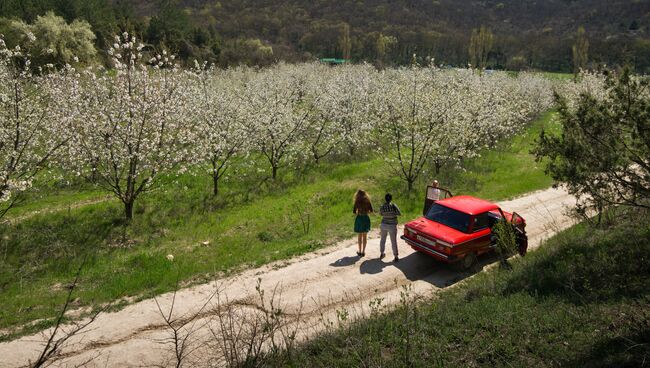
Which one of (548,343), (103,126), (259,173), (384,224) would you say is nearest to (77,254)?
(103,126)

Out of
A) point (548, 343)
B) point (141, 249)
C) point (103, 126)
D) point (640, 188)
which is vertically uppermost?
point (103, 126)

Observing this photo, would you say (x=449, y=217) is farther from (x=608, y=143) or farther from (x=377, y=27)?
(x=377, y=27)

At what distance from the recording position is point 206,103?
2133 centimetres

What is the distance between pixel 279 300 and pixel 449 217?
6.11m

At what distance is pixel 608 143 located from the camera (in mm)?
8672

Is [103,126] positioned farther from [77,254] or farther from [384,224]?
[384,224]

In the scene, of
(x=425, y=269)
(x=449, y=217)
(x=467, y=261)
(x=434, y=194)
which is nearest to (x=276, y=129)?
(x=434, y=194)

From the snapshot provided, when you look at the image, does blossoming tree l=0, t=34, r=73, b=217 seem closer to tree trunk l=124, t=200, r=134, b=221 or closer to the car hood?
tree trunk l=124, t=200, r=134, b=221

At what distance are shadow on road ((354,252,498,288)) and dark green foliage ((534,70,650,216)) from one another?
12.7 ft

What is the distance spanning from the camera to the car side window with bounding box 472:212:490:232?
39.4 feet

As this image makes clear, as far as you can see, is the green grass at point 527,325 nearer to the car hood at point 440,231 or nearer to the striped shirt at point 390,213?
the car hood at point 440,231

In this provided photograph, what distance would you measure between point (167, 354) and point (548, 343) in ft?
22.2

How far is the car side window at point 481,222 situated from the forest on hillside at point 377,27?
42.5 meters

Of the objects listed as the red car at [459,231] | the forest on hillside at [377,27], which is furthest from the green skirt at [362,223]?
the forest on hillside at [377,27]
